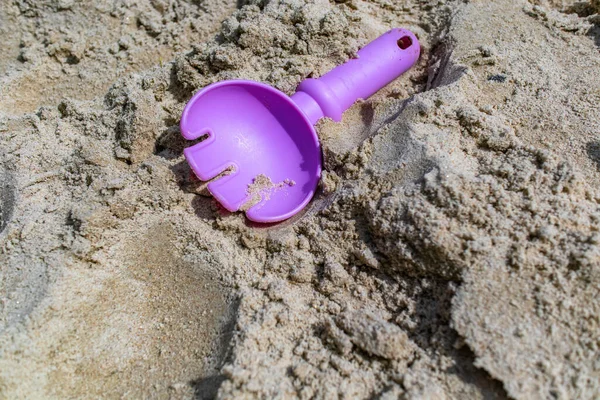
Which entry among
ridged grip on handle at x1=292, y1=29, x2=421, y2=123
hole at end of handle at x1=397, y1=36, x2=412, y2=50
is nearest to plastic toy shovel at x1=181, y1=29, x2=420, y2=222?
ridged grip on handle at x1=292, y1=29, x2=421, y2=123

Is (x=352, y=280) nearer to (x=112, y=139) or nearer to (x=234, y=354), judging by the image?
(x=234, y=354)

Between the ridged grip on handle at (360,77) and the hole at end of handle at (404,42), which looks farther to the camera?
the hole at end of handle at (404,42)

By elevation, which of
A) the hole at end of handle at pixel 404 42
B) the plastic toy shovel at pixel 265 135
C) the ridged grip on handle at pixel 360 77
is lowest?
the plastic toy shovel at pixel 265 135

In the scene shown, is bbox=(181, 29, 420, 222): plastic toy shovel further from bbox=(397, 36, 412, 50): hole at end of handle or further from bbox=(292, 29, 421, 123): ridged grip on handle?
bbox=(397, 36, 412, 50): hole at end of handle

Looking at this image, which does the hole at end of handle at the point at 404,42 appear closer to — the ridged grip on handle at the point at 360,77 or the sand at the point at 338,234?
the ridged grip on handle at the point at 360,77

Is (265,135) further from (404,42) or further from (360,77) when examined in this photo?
(404,42)

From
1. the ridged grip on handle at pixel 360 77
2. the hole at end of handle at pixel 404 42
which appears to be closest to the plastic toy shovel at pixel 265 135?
the ridged grip on handle at pixel 360 77

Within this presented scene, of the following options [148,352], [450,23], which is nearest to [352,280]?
[148,352]
